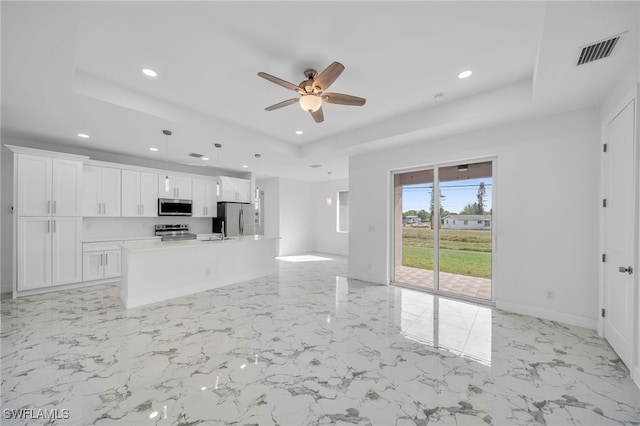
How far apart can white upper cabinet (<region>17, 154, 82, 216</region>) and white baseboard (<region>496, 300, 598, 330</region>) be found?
7.62 meters

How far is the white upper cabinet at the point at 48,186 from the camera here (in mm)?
4287

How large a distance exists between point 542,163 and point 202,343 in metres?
4.89

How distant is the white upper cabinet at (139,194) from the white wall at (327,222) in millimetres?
5421

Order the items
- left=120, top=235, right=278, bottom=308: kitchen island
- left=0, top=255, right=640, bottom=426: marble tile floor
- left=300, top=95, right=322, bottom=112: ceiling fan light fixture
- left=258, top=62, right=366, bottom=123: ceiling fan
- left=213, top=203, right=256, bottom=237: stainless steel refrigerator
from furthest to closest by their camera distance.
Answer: left=213, top=203, right=256, bottom=237: stainless steel refrigerator, left=120, top=235, right=278, bottom=308: kitchen island, left=300, top=95, right=322, bottom=112: ceiling fan light fixture, left=258, top=62, right=366, bottom=123: ceiling fan, left=0, top=255, right=640, bottom=426: marble tile floor

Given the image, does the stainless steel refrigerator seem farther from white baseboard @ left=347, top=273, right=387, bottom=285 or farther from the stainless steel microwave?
white baseboard @ left=347, top=273, right=387, bottom=285

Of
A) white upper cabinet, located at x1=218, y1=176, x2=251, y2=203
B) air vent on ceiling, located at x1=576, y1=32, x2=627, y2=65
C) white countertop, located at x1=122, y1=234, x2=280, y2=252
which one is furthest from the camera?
white upper cabinet, located at x1=218, y1=176, x2=251, y2=203

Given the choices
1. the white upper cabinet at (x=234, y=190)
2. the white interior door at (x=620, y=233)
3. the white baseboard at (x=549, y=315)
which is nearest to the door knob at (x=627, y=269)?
Result: the white interior door at (x=620, y=233)

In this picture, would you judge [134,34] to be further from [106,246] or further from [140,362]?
[106,246]

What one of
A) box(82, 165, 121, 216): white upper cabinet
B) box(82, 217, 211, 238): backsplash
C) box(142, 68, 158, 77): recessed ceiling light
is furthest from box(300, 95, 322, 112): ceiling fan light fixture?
box(82, 217, 211, 238): backsplash

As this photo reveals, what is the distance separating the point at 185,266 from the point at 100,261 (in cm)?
213

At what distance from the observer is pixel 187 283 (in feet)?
14.7

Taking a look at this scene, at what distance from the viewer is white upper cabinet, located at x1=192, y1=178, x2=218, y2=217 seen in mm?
6801

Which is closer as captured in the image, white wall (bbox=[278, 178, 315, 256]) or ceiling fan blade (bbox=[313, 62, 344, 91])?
ceiling fan blade (bbox=[313, 62, 344, 91])

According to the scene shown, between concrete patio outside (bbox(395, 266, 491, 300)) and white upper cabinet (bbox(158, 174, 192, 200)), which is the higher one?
white upper cabinet (bbox(158, 174, 192, 200))
